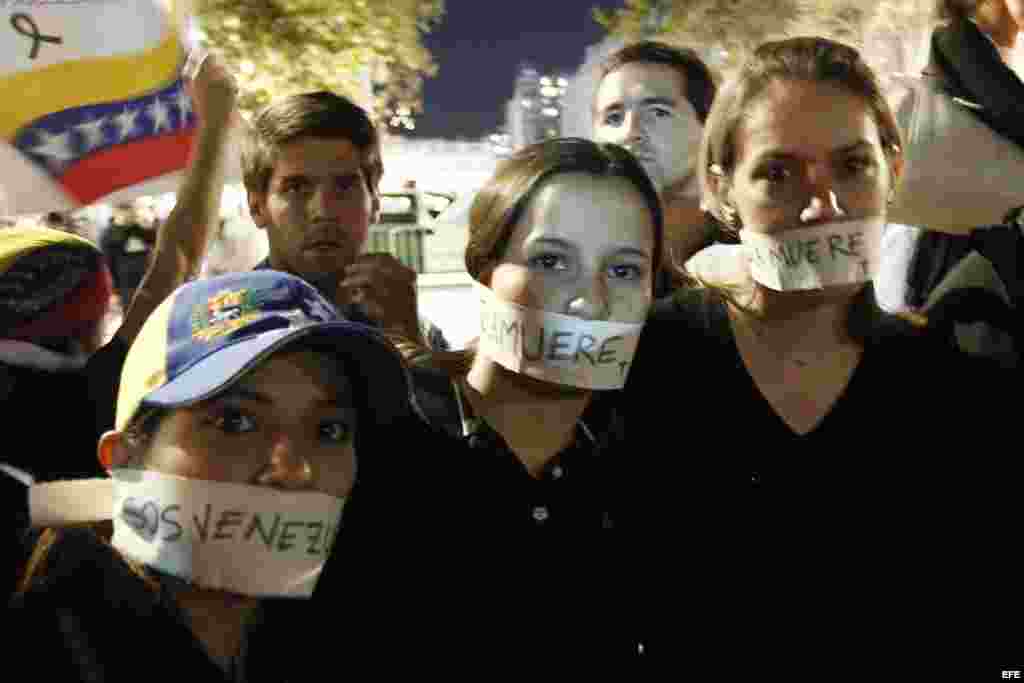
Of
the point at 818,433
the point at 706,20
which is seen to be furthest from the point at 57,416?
the point at 706,20

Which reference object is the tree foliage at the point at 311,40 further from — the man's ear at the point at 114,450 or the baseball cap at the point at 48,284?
the man's ear at the point at 114,450

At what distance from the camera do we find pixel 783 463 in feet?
6.31

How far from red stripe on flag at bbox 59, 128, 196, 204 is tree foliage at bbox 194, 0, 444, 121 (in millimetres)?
4925

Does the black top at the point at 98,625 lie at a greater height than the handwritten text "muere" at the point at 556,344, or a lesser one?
lesser

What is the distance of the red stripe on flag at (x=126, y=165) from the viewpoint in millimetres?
2645

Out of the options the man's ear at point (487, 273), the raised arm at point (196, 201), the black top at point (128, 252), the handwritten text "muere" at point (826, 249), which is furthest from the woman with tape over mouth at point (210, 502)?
the black top at point (128, 252)

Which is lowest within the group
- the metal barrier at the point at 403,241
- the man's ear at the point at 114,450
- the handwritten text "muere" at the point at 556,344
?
the metal barrier at the point at 403,241

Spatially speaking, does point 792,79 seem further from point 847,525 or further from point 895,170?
point 847,525

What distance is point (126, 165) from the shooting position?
272 cm

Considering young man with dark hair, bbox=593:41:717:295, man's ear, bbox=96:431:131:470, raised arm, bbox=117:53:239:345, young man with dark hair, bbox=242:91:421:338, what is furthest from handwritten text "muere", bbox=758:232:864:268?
raised arm, bbox=117:53:239:345

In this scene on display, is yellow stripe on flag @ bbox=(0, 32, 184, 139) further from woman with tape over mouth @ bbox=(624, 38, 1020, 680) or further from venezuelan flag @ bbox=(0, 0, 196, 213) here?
woman with tape over mouth @ bbox=(624, 38, 1020, 680)

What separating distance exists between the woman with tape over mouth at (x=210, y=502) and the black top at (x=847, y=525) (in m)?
0.62

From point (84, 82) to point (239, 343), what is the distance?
4.60ft

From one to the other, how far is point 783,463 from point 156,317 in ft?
3.75
